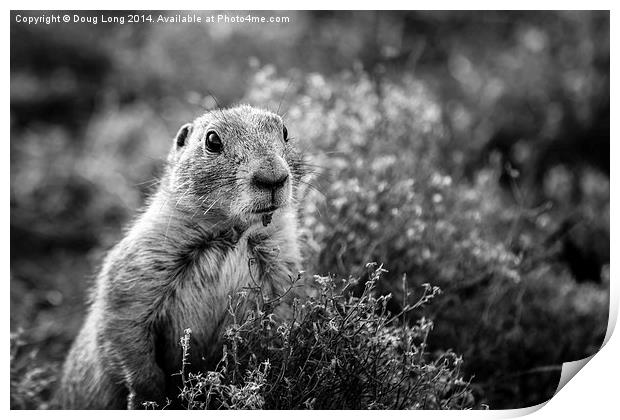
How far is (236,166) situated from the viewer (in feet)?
9.41

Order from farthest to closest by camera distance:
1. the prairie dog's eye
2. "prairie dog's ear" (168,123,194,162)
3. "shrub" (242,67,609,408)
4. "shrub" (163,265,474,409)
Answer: "shrub" (242,67,609,408)
"prairie dog's ear" (168,123,194,162)
the prairie dog's eye
"shrub" (163,265,474,409)

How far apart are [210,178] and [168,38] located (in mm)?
2223

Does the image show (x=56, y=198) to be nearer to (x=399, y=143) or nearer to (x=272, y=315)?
(x=399, y=143)

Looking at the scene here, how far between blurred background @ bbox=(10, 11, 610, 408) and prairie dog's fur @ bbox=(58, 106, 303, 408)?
42cm

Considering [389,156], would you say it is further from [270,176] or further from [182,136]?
[270,176]

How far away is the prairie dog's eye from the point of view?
2.96 metres

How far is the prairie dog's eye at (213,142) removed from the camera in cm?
296

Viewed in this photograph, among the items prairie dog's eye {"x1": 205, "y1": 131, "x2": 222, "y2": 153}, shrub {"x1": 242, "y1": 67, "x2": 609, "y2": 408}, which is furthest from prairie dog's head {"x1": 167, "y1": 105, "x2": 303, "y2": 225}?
shrub {"x1": 242, "y1": 67, "x2": 609, "y2": 408}

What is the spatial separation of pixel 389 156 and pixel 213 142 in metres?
1.27

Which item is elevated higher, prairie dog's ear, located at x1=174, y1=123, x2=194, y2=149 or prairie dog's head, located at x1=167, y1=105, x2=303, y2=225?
prairie dog's ear, located at x1=174, y1=123, x2=194, y2=149

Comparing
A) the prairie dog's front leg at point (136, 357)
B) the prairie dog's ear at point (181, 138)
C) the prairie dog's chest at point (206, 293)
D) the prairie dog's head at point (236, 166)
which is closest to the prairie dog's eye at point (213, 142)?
the prairie dog's head at point (236, 166)

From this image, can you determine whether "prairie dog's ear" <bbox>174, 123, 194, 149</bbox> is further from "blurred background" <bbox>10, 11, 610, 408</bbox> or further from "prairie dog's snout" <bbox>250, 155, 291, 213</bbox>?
"prairie dog's snout" <bbox>250, 155, 291, 213</bbox>
